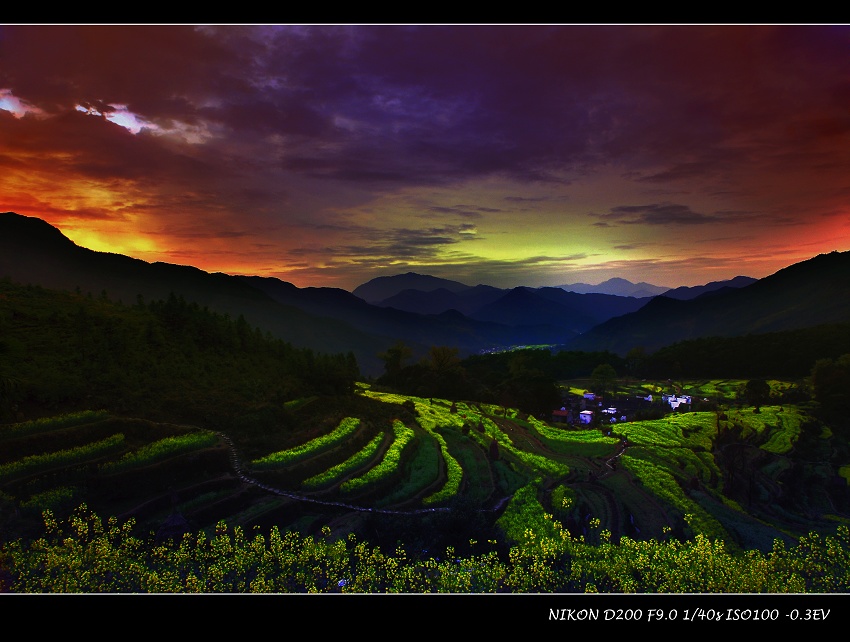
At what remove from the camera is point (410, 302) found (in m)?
25.7

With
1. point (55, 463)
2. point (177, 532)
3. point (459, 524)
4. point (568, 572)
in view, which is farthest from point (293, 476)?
point (568, 572)

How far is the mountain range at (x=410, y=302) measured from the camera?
593 inches

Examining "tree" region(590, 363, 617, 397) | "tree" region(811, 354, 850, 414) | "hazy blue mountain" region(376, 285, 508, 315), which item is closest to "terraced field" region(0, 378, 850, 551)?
"tree" region(811, 354, 850, 414)

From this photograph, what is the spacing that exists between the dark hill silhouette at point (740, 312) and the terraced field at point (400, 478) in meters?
34.1

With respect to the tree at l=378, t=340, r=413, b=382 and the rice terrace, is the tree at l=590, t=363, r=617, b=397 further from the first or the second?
the rice terrace

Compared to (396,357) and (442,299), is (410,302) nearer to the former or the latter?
(442,299)

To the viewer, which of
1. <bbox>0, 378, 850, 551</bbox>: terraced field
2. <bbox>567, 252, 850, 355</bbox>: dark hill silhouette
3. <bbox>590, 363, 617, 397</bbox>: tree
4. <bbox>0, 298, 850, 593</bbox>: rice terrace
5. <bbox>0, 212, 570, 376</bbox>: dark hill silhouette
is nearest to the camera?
<bbox>0, 298, 850, 593</bbox>: rice terrace

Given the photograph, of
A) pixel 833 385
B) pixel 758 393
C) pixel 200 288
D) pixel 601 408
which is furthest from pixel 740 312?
pixel 200 288

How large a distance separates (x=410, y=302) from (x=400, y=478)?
1477 centimetres

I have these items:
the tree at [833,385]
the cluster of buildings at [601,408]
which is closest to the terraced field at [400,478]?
the tree at [833,385]

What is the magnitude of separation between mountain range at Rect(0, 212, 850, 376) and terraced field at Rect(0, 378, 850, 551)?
6823mm

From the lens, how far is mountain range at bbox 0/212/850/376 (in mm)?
15055

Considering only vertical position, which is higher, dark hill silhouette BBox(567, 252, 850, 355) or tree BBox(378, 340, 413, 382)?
dark hill silhouette BBox(567, 252, 850, 355)

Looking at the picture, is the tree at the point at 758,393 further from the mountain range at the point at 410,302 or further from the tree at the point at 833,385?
the mountain range at the point at 410,302
